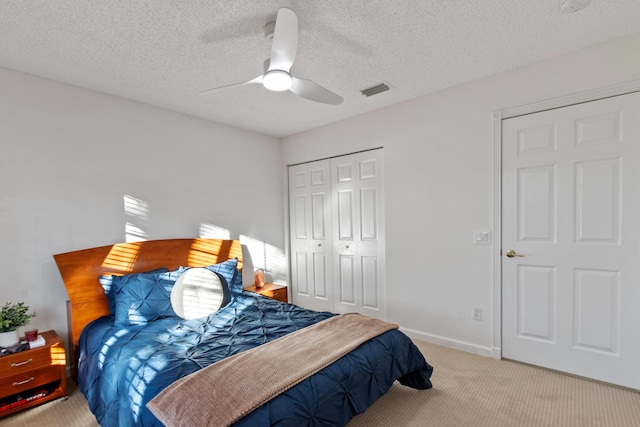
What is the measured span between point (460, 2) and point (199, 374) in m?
2.48

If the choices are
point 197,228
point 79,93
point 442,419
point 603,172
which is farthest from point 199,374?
point 603,172

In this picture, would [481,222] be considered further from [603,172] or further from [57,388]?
[57,388]

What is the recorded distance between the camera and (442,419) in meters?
1.99

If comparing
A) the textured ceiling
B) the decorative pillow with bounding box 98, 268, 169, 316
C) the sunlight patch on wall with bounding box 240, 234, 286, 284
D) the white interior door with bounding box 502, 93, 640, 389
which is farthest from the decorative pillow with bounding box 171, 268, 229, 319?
the white interior door with bounding box 502, 93, 640, 389

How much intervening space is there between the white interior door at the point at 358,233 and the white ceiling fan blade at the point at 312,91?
4.66 ft

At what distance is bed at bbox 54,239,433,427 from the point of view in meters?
1.44

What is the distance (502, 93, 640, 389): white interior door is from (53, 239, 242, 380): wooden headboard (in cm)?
306

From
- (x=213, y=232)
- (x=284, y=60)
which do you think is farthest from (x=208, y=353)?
(x=213, y=232)

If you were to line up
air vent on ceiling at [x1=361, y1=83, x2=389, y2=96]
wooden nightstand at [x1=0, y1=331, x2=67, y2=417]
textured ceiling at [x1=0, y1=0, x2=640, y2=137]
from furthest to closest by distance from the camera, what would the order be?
1. air vent on ceiling at [x1=361, y1=83, x2=389, y2=96]
2. wooden nightstand at [x1=0, y1=331, x2=67, y2=417]
3. textured ceiling at [x1=0, y1=0, x2=640, y2=137]

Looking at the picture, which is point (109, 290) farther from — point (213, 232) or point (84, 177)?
point (213, 232)

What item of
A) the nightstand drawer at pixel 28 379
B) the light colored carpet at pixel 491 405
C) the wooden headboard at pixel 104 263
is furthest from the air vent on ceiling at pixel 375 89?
the nightstand drawer at pixel 28 379

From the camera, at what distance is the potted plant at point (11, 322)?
2.13 m

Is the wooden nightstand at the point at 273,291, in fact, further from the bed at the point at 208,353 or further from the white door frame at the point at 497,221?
the white door frame at the point at 497,221

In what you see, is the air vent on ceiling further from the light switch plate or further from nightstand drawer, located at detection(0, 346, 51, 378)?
nightstand drawer, located at detection(0, 346, 51, 378)
